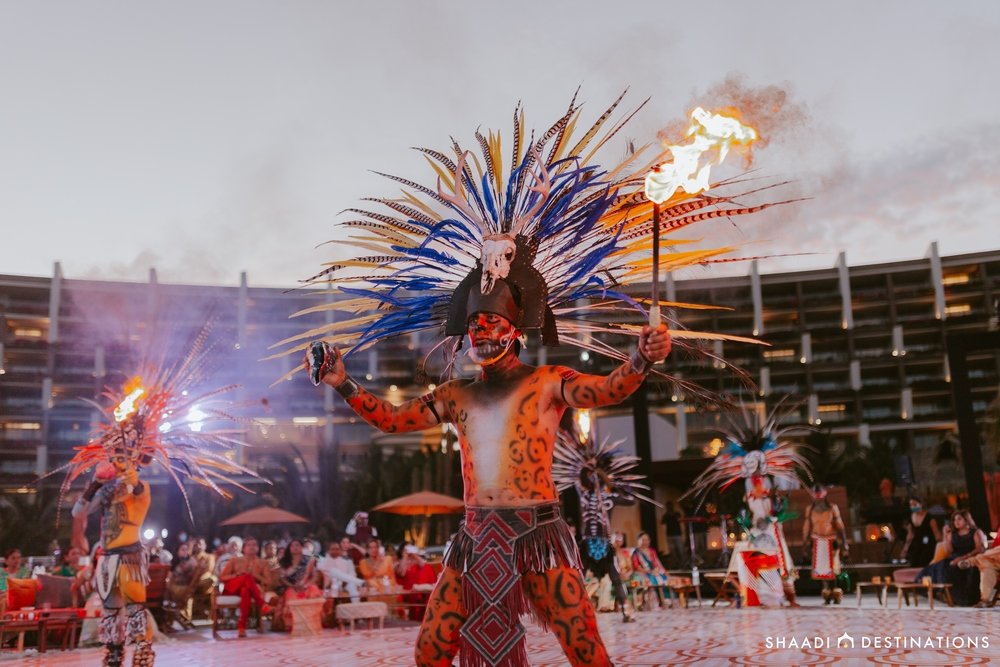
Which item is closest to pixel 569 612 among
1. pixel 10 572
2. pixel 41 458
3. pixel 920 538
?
pixel 10 572

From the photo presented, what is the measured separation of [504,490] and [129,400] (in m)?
3.84

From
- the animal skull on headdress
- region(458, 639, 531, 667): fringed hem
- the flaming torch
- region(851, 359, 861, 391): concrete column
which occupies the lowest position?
region(458, 639, 531, 667): fringed hem

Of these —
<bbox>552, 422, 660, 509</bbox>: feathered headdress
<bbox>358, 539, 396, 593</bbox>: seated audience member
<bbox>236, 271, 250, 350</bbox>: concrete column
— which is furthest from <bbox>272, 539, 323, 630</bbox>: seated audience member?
<bbox>236, 271, 250, 350</bbox>: concrete column

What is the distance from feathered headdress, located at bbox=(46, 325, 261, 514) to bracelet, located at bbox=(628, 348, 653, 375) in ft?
11.8

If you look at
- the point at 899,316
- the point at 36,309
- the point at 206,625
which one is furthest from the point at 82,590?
the point at 899,316

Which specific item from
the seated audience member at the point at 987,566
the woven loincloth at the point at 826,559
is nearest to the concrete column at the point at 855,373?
the woven loincloth at the point at 826,559

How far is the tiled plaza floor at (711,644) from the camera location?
5.88 m

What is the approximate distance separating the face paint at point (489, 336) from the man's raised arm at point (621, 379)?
1.03 ft

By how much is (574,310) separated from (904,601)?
1105 cm

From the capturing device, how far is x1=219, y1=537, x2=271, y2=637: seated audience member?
11764 millimetres

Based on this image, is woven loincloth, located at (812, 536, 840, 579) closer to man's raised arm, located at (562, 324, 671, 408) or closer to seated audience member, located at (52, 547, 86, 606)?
seated audience member, located at (52, 547, 86, 606)

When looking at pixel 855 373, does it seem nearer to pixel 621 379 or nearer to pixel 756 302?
pixel 756 302

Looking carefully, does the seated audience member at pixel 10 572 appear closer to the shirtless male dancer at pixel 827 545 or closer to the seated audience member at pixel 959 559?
the shirtless male dancer at pixel 827 545

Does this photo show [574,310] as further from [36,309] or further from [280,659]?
[36,309]
